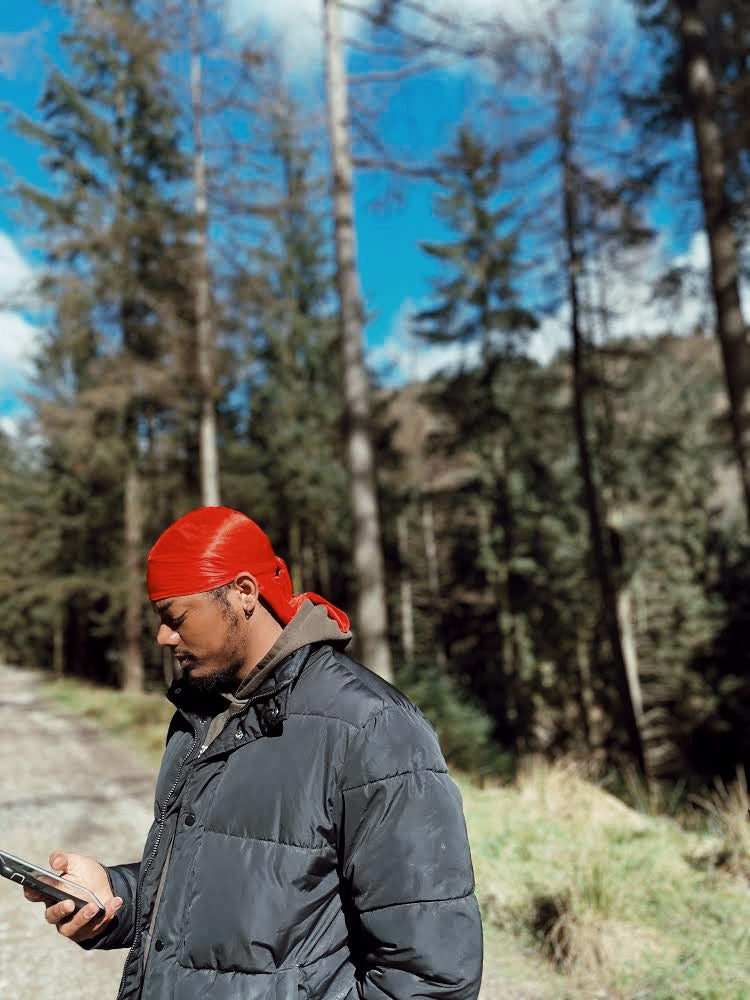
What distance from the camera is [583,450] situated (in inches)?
543

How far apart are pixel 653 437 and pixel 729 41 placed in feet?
40.2

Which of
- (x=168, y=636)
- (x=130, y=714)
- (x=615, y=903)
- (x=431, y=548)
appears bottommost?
(x=130, y=714)

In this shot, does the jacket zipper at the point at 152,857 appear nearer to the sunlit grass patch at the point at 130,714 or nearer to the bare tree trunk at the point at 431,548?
the sunlit grass patch at the point at 130,714

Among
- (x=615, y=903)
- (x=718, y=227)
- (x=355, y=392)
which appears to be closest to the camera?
(x=615, y=903)

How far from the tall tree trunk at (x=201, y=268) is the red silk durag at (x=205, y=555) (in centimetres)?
1093

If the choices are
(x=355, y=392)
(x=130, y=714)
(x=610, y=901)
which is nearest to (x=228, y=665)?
(x=610, y=901)

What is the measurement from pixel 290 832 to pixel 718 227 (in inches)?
328

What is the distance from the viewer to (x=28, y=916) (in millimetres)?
4547

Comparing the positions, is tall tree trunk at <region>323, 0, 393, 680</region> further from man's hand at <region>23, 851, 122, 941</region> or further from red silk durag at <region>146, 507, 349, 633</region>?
red silk durag at <region>146, 507, 349, 633</region>

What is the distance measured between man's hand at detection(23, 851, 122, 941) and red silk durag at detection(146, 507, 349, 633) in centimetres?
66

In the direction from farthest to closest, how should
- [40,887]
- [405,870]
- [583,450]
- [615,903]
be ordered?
[583,450] < [615,903] < [40,887] < [405,870]

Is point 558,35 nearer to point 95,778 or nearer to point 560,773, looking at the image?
point 560,773

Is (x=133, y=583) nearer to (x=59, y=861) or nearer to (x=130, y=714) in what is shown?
(x=130, y=714)

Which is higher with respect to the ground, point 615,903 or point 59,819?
point 615,903
